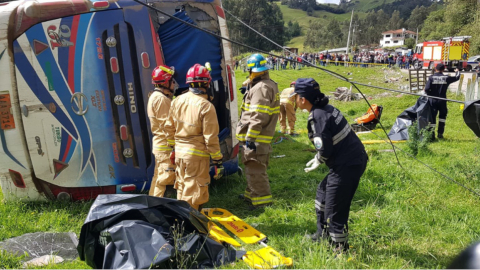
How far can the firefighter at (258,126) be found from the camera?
4750mm

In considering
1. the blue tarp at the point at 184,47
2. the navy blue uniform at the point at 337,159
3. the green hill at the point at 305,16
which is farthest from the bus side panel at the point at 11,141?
the green hill at the point at 305,16

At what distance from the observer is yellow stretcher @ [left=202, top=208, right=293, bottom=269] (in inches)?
130

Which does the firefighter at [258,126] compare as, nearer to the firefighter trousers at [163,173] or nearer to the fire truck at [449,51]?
the firefighter trousers at [163,173]

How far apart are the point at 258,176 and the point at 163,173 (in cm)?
133

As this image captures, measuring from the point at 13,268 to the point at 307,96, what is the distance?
320cm

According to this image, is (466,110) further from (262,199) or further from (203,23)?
(203,23)

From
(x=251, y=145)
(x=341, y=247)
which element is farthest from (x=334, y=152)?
(x=251, y=145)

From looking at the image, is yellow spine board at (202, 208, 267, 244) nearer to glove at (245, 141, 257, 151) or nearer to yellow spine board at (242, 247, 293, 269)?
yellow spine board at (242, 247, 293, 269)

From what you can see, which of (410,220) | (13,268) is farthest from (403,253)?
(13,268)

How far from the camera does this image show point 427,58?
29891mm

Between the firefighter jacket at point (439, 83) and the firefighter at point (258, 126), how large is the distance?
17.4 ft

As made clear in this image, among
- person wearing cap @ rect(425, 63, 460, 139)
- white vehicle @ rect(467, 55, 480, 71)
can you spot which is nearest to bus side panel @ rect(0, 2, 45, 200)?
person wearing cap @ rect(425, 63, 460, 139)

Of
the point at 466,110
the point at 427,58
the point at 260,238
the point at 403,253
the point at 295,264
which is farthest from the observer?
the point at 427,58

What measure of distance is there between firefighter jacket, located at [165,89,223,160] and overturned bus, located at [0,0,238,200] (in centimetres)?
98
